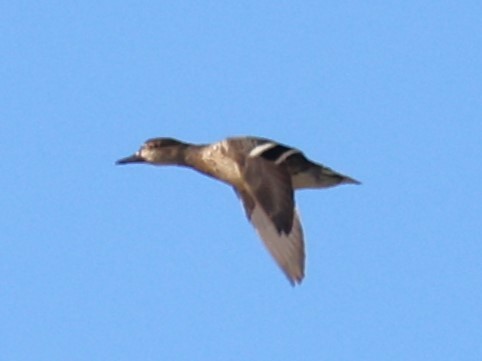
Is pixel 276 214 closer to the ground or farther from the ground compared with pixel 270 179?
closer to the ground

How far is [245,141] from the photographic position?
2405 centimetres

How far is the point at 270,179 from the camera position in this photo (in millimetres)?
22703

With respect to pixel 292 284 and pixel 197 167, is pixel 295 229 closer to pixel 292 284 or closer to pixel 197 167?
pixel 292 284

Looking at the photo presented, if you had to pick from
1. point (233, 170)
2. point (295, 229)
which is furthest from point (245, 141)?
point (295, 229)

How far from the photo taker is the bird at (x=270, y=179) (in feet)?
73.0

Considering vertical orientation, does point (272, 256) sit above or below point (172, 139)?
below

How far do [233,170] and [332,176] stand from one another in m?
1.26

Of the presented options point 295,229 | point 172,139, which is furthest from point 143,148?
point 295,229

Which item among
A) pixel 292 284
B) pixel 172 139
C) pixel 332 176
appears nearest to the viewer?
pixel 292 284

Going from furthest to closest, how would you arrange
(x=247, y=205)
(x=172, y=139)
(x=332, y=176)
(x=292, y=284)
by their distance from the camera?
(x=172, y=139), (x=332, y=176), (x=247, y=205), (x=292, y=284)

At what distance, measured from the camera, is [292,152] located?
929 inches

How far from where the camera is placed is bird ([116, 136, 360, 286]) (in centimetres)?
2225

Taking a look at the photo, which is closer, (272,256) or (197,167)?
(272,256)

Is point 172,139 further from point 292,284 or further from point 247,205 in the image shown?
point 292,284
